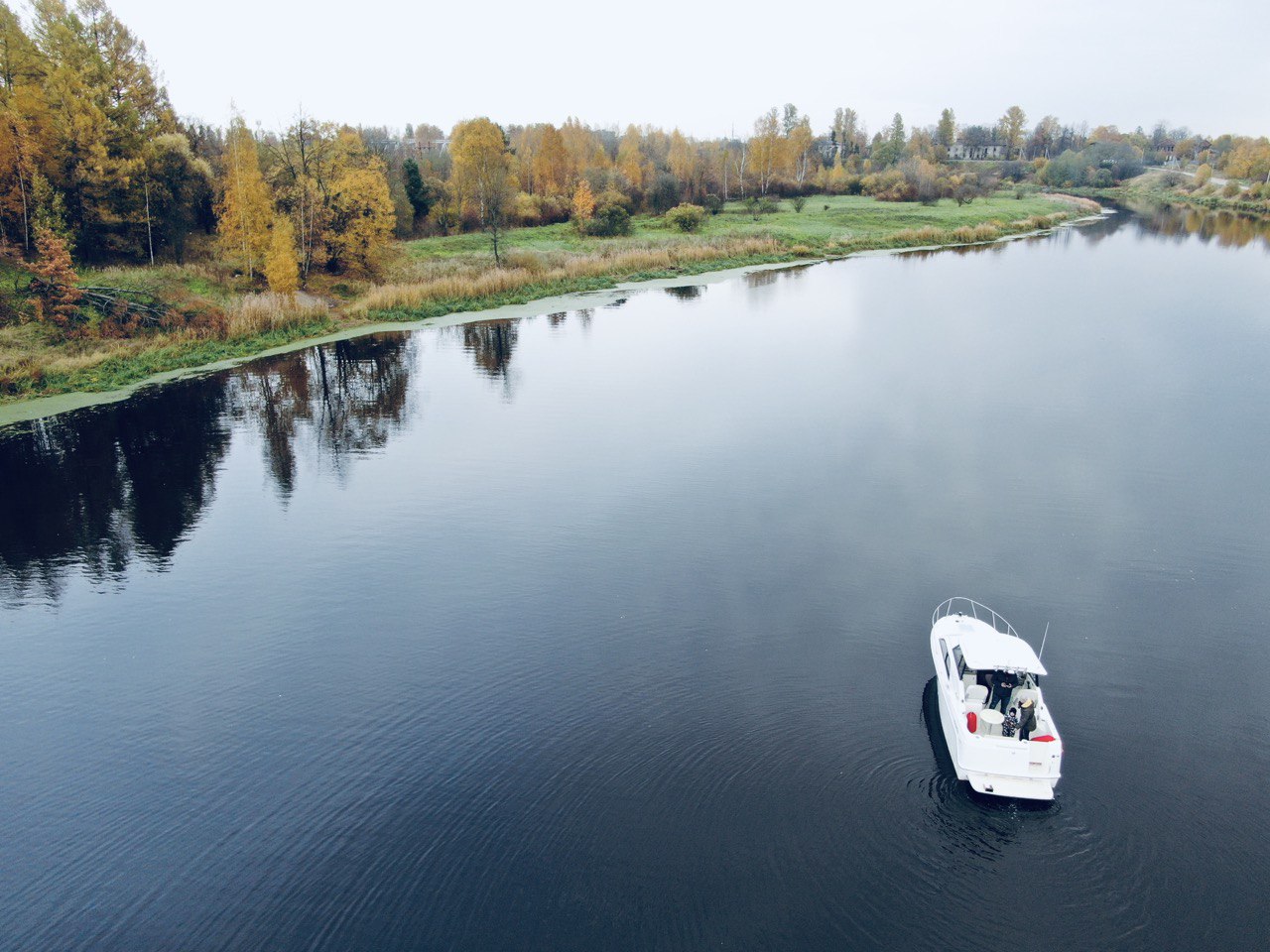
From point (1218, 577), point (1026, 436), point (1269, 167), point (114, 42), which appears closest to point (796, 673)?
point (1218, 577)

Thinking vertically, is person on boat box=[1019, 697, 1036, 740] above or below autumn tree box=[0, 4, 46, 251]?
below

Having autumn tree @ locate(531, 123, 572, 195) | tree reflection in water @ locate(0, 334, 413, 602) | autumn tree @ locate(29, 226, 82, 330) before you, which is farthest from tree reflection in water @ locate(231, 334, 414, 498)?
autumn tree @ locate(531, 123, 572, 195)

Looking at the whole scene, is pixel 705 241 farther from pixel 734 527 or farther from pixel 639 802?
pixel 639 802

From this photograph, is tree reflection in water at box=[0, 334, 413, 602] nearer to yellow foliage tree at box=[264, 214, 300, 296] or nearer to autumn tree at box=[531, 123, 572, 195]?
yellow foliage tree at box=[264, 214, 300, 296]

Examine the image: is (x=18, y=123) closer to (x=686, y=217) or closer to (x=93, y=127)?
(x=93, y=127)

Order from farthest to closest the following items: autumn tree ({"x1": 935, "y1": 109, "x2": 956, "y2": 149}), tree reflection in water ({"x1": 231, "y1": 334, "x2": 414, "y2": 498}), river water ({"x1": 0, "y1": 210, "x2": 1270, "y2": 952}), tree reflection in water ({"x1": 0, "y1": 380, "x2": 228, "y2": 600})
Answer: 1. autumn tree ({"x1": 935, "y1": 109, "x2": 956, "y2": 149})
2. tree reflection in water ({"x1": 231, "y1": 334, "x2": 414, "y2": 498})
3. tree reflection in water ({"x1": 0, "y1": 380, "x2": 228, "y2": 600})
4. river water ({"x1": 0, "y1": 210, "x2": 1270, "y2": 952})

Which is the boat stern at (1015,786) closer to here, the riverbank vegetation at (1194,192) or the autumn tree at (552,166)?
the autumn tree at (552,166)

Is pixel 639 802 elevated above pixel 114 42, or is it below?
below
